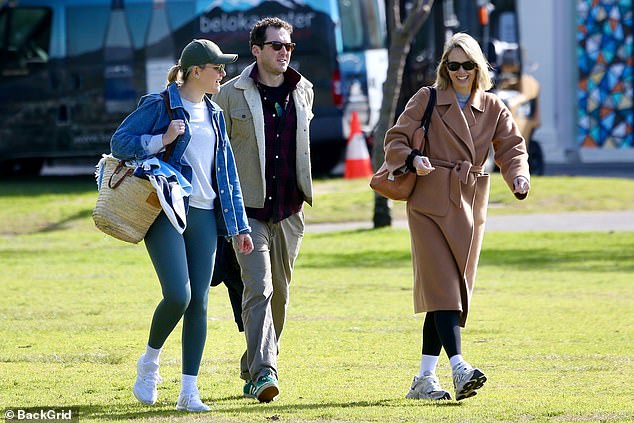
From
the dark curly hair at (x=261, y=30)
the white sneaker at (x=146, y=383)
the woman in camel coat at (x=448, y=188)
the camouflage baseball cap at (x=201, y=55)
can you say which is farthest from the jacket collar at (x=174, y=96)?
the white sneaker at (x=146, y=383)

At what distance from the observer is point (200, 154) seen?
22.6ft

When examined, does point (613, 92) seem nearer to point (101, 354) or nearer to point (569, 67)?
point (569, 67)

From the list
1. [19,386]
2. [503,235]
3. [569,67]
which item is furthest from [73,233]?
[569,67]

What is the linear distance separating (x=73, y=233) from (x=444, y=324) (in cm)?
1091

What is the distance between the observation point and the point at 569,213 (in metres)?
18.7

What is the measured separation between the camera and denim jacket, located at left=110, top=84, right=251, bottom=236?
668cm

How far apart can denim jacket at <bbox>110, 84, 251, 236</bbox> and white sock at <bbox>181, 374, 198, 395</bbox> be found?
0.67 m

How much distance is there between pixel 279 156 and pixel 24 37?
15.3 meters

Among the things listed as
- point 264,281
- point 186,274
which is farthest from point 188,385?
point 264,281

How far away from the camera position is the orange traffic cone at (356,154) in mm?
21266

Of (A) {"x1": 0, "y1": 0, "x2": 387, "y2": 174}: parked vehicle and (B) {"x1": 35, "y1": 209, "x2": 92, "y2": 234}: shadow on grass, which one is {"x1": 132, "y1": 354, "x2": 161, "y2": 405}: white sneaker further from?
(A) {"x1": 0, "y1": 0, "x2": 387, "y2": 174}: parked vehicle

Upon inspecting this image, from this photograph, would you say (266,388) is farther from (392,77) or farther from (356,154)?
(356,154)

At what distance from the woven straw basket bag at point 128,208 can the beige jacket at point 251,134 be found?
0.79 meters

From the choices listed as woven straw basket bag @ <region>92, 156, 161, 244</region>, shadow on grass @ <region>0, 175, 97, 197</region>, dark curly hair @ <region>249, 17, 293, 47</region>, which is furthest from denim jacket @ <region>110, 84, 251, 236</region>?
shadow on grass @ <region>0, 175, 97, 197</region>
